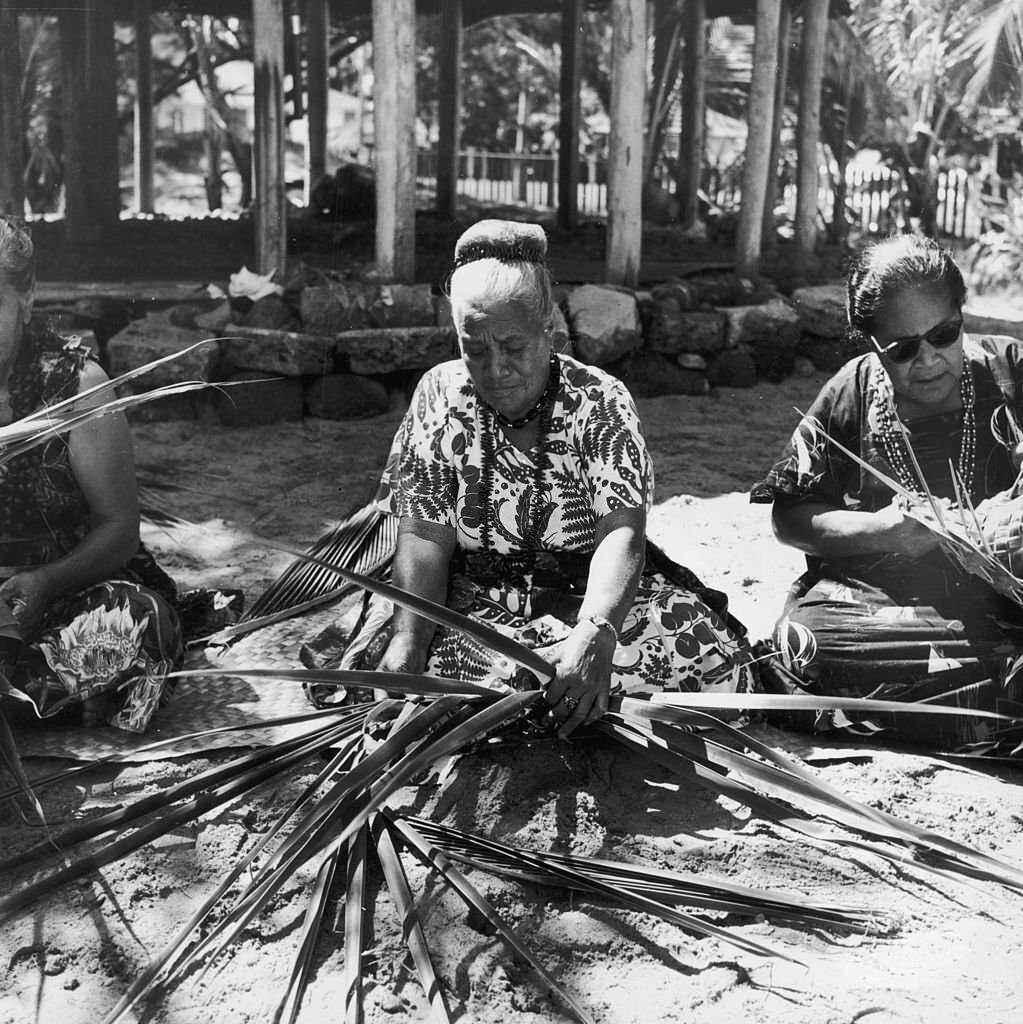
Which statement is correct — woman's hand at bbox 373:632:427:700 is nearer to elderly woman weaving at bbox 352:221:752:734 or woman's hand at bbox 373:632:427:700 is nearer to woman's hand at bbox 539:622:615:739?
elderly woman weaving at bbox 352:221:752:734

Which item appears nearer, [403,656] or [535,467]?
[403,656]

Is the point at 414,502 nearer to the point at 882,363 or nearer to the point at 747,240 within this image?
the point at 882,363

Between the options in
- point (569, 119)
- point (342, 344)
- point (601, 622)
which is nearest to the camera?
point (601, 622)

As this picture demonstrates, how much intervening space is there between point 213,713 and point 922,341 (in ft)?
5.83

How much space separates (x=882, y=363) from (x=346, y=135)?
25.0 m

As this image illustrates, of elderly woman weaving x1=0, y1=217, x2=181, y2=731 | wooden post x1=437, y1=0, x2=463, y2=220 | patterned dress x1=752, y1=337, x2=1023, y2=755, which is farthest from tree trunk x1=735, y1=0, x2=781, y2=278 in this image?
elderly woman weaving x1=0, y1=217, x2=181, y2=731

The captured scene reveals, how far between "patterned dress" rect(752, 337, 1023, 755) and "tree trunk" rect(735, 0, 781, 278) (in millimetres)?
5221

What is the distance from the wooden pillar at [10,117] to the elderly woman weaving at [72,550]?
526 centimetres

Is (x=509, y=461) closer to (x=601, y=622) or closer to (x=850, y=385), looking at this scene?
(x=601, y=622)

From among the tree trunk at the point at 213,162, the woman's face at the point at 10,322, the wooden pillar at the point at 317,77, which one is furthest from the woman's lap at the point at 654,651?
the tree trunk at the point at 213,162

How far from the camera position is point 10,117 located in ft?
25.8

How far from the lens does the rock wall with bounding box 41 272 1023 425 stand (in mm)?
6133

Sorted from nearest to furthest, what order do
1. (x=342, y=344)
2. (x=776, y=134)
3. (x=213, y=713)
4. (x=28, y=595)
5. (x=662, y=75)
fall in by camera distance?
(x=28, y=595) < (x=213, y=713) < (x=342, y=344) < (x=776, y=134) < (x=662, y=75)

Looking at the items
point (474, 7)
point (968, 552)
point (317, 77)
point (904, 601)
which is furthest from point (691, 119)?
point (968, 552)
